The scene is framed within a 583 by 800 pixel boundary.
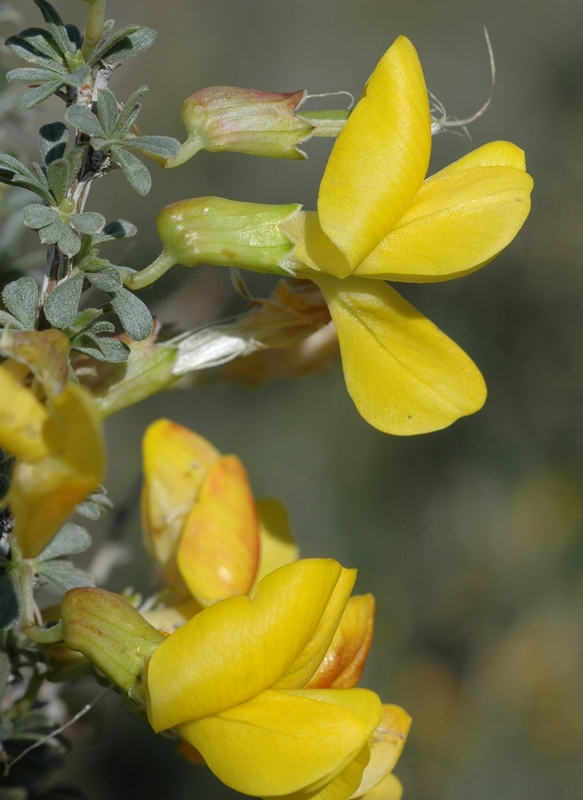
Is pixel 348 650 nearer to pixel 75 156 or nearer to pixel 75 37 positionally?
pixel 75 156

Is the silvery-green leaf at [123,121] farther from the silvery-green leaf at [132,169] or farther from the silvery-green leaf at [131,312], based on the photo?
the silvery-green leaf at [131,312]

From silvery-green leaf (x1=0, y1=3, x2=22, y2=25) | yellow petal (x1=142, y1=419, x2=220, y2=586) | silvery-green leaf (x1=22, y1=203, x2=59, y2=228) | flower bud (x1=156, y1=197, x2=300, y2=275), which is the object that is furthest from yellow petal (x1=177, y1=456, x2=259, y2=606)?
silvery-green leaf (x1=0, y1=3, x2=22, y2=25)

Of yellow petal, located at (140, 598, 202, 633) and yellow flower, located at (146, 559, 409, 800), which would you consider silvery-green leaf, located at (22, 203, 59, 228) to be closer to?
yellow flower, located at (146, 559, 409, 800)

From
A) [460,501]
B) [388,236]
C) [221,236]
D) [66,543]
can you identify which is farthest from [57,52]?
[460,501]

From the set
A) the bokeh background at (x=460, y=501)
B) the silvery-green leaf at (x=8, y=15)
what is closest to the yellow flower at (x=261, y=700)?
the silvery-green leaf at (x=8, y=15)

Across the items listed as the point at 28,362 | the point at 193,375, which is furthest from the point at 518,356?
the point at 28,362

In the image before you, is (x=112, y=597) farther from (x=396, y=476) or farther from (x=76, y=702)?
(x=396, y=476)
